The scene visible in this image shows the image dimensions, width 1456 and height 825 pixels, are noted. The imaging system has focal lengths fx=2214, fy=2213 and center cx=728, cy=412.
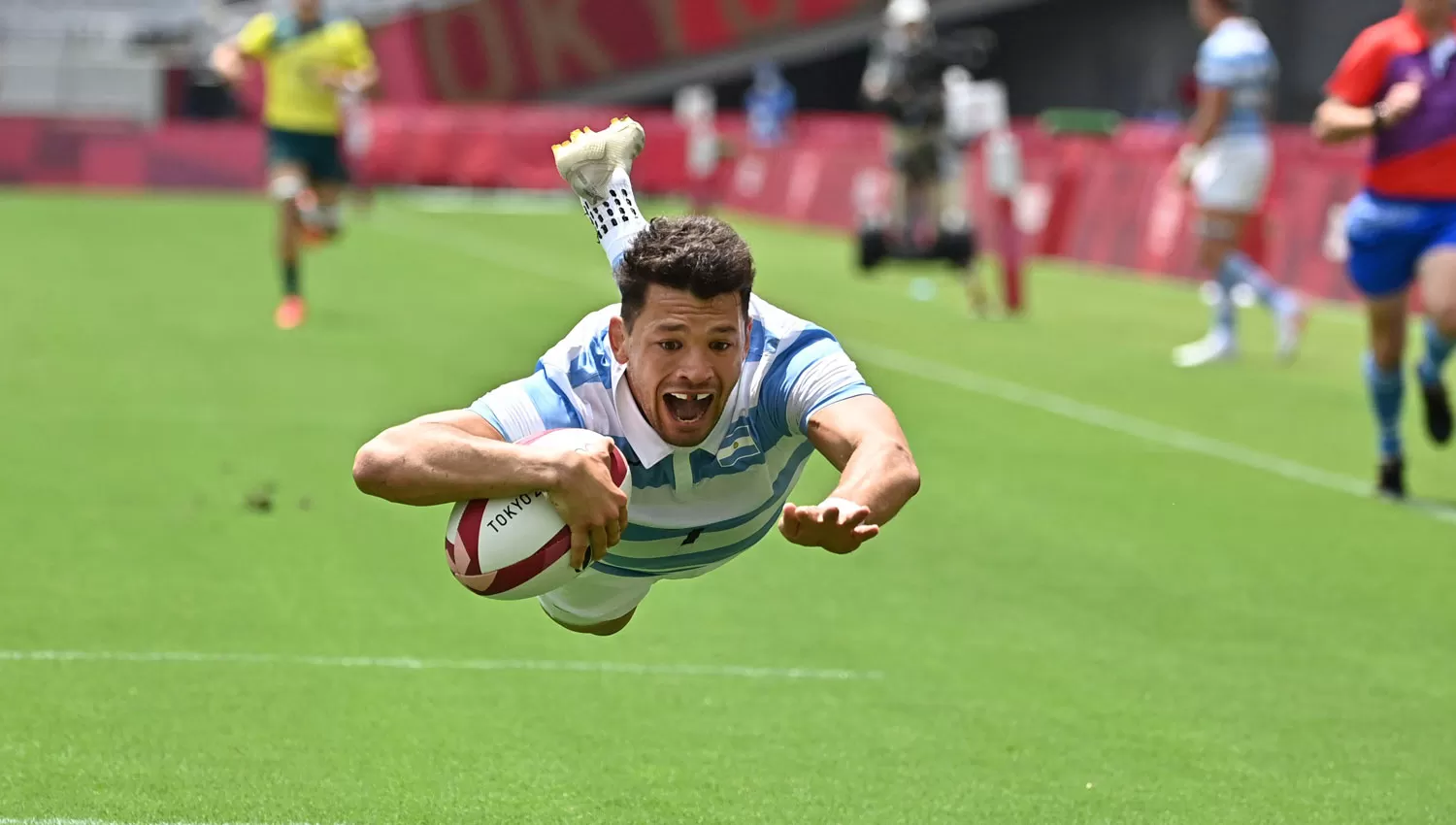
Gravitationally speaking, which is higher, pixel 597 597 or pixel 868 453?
pixel 868 453

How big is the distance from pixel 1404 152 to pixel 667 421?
6515 millimetres

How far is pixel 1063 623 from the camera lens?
8703mm

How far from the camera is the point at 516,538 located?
5.31 meters

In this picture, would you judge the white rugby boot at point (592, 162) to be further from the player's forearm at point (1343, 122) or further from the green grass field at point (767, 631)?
the player's forearm at point (1343, 122)

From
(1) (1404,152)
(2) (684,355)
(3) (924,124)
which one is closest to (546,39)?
(3) (924,124)

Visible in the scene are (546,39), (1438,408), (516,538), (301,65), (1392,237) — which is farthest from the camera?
(546,39)

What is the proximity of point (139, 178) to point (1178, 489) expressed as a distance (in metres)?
27.3

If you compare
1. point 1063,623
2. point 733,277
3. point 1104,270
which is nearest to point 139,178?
point 1104,270

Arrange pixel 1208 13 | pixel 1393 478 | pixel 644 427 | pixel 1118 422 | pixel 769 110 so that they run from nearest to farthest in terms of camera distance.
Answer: pixel 644 427 → pixel 1393 478 → pixel 1118 422 → pixel 1208 13 → pixel 769 110

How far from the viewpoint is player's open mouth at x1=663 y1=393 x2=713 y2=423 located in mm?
5504

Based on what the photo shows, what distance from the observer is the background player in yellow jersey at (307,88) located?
728 inches

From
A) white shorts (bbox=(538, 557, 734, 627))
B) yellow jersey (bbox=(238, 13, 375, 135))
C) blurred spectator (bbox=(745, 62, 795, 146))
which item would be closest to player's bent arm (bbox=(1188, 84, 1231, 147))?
yellow jersey (bbox=(238, 13, 375, 135))

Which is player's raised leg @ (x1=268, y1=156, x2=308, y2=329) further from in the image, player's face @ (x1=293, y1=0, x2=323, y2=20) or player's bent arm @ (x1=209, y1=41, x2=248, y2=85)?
player's face @ (x1=293, y1=0, x2=323, y2=20)

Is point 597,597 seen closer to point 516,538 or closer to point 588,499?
point 516,538
